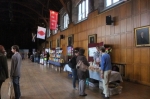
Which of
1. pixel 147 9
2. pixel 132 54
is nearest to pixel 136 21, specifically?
pixel 147 9

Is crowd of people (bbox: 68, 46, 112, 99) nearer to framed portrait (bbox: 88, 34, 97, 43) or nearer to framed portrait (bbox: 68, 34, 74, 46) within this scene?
framed portrait (bbox: 88, 34, 97, 43)

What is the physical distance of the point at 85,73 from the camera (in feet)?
15.6

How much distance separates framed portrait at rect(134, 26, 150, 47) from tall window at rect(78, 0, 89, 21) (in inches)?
226

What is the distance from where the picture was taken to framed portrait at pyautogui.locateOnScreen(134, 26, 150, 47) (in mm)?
6418

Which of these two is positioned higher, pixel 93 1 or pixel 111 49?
pixel 93 1

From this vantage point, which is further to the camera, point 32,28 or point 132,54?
point 32,28

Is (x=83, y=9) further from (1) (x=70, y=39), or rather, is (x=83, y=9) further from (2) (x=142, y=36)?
(2) (x=142, y=36)

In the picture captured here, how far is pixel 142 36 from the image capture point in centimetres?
665

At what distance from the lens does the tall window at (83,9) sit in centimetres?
1214

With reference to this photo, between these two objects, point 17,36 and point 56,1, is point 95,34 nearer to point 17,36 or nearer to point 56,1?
point 56,1

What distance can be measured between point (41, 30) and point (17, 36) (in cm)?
1482

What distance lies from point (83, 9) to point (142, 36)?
683 centimetres

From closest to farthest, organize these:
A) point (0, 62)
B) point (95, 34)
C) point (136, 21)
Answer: point (0, 62) < point (136, 21) < point (95, 34)

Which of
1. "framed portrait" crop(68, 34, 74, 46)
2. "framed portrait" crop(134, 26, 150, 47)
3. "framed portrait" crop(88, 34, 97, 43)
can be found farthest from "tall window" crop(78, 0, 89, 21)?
"framed portrait" crop(134, 26, 150, 47)
